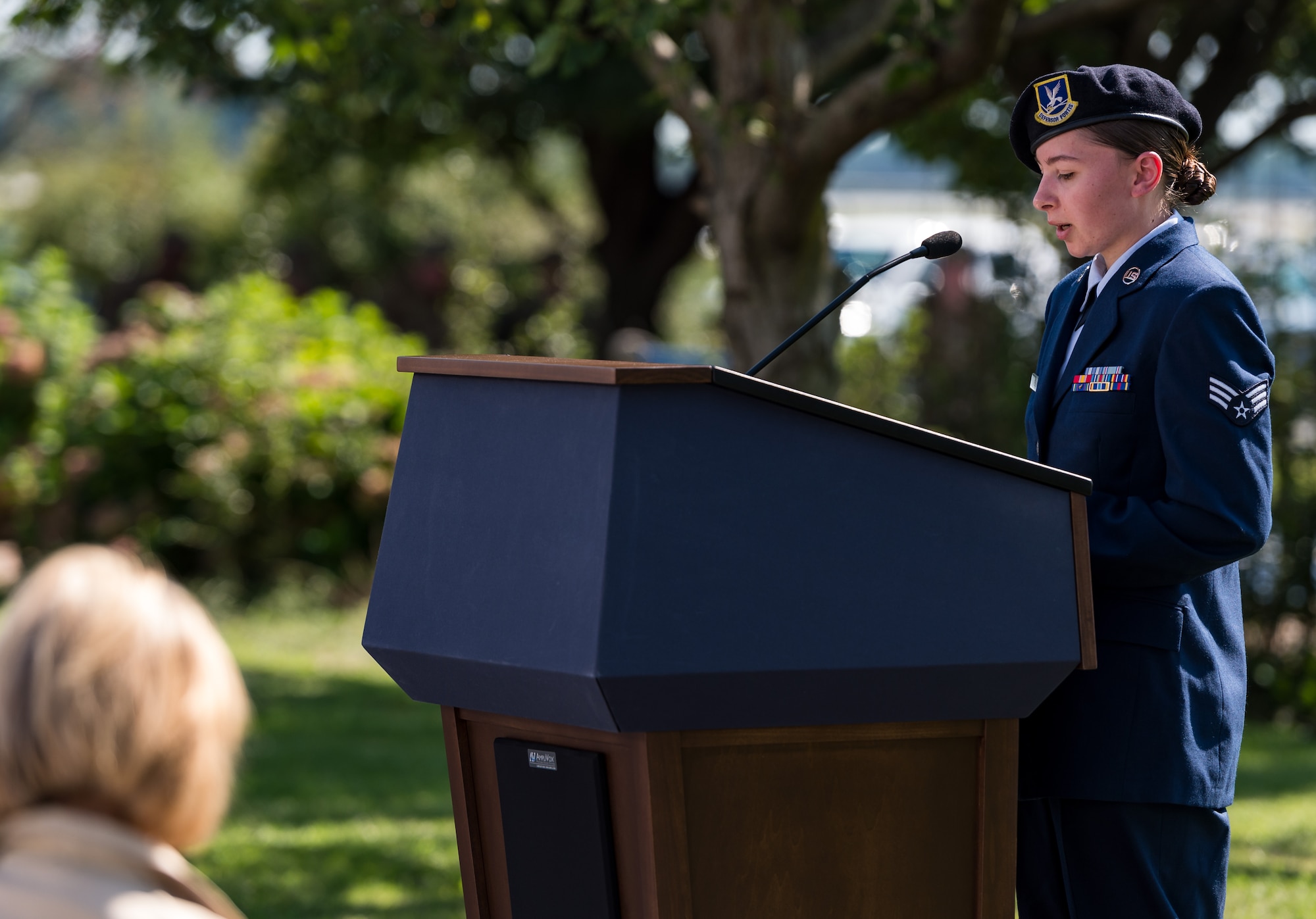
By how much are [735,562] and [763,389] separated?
21 cm

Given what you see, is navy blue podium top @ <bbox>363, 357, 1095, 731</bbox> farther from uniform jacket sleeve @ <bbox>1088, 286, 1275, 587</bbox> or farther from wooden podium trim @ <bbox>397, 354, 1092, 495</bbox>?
uniform jacket sleeve @ <bbox>1088, 286, 1275, 587</bbox>

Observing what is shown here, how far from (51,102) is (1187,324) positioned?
31.1 m

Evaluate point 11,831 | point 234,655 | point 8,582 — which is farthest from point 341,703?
point 11,831

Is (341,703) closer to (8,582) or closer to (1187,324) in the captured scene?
(8,582)

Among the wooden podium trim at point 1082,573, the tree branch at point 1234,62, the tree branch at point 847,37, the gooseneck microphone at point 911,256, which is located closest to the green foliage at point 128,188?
the tree branch at point 1234,62

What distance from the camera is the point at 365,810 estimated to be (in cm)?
633

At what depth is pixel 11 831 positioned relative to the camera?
1427 millimetres

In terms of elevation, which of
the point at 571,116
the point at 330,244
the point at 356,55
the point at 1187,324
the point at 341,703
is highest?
the point at 330,244

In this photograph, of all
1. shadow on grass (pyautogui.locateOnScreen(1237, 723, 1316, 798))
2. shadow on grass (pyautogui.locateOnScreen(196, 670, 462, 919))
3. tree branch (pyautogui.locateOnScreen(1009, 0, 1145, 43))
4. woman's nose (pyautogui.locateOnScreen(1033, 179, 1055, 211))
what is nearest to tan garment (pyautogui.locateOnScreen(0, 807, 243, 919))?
woman's nose (pyautogui.locateOnScreen(1033, 179, 1055, 211))

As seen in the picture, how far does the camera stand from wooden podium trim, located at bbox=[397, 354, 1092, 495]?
1.81 metres

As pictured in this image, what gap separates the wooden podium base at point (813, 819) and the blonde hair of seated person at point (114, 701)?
600mm

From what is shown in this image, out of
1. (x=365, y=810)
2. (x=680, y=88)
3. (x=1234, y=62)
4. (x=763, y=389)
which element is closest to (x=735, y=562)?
(x=763, y=389)

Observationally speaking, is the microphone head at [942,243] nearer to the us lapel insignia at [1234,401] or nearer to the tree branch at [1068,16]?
the us lapel insignia at [1234,401]

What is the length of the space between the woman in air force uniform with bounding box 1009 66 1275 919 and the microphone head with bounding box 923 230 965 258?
146 mm
